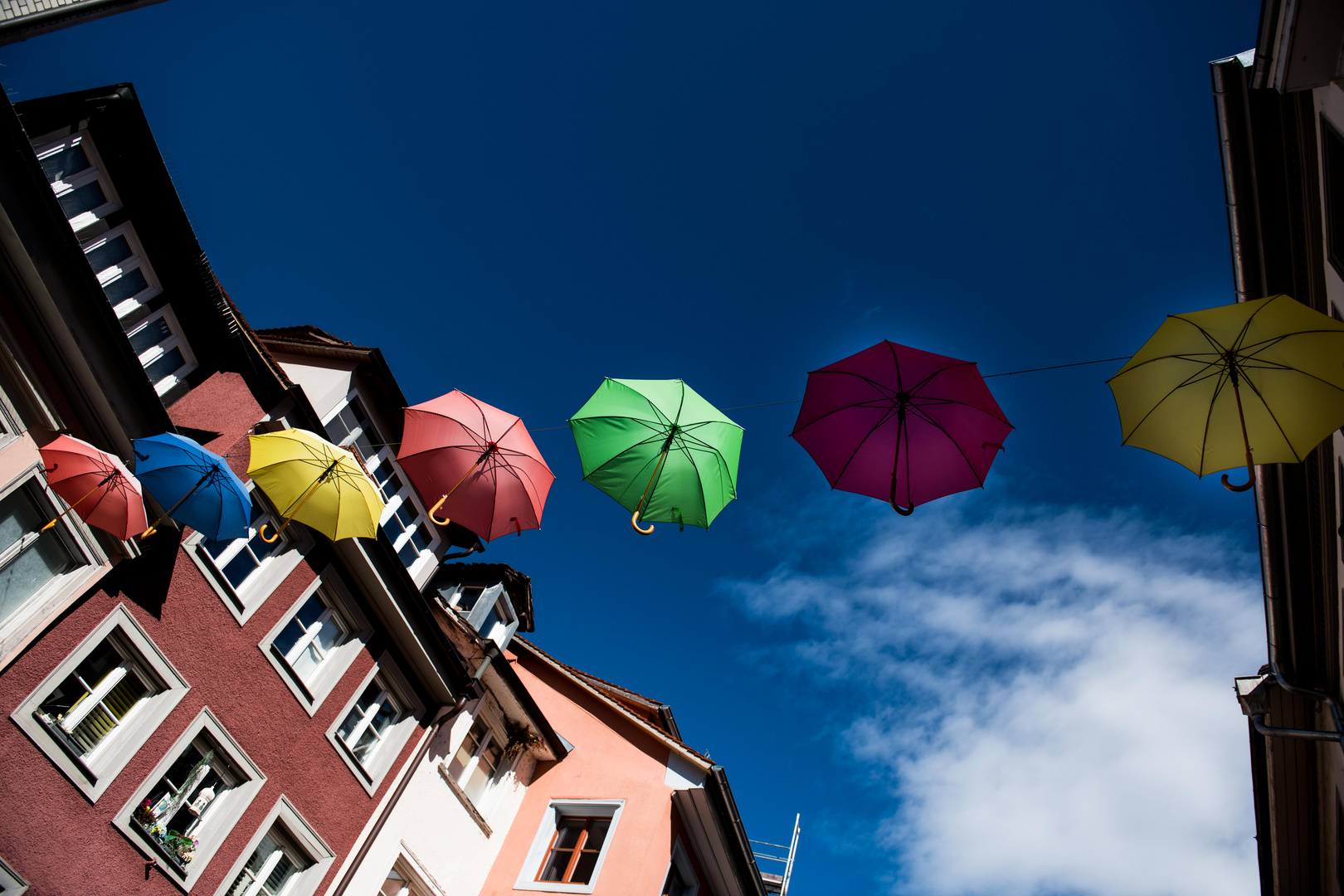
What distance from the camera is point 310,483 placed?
1090 cm

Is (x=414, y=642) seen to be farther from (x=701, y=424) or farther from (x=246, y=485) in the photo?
(x=701, y=424)

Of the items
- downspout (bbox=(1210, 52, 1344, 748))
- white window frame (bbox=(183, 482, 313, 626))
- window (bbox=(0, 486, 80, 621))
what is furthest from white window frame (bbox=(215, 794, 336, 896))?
downspout (bbox=(1210, 52, 1344, 748))

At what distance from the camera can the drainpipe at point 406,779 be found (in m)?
13.3

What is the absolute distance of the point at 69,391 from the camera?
10531mm

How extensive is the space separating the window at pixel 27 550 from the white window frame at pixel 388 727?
552 centimetres

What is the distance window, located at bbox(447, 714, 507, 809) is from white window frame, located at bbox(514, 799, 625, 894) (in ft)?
5.54

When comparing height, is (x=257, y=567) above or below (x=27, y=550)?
above

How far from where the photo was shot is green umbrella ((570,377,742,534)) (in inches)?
418

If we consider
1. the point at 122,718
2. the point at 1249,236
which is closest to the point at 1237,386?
the point at 1249,236

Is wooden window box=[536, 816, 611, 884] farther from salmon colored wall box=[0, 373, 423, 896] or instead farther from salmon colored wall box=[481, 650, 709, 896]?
salmon colored wall box=[0, 373, 423, 896]

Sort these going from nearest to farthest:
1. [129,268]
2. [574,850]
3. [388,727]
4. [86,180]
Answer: [86,180]
[129,268]
[388,727]
[574,850]

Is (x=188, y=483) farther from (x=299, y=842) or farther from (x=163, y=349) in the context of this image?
(x=299, y=842)

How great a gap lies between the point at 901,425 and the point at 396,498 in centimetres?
1152

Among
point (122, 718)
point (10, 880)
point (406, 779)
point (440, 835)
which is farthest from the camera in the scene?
point (440, 835)
